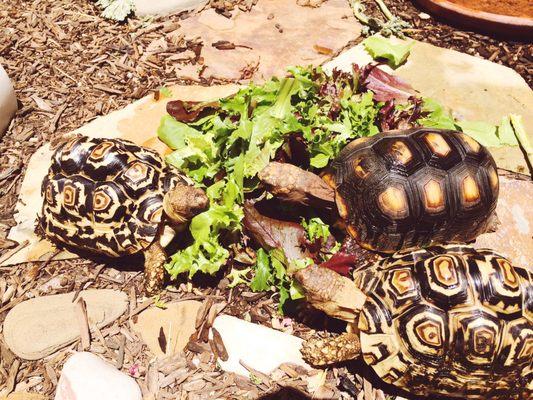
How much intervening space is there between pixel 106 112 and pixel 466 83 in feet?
9.97

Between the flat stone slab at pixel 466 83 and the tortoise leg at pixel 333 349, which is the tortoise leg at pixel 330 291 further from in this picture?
the flat stone slab at pixel 466 83

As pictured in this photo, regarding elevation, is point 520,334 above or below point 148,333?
above

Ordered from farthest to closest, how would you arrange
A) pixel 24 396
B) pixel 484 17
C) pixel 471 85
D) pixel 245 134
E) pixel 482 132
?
pixel 484 17 < pixel 471 85 < pixel 482 132 < pixel 245 134 < pixel 24 396

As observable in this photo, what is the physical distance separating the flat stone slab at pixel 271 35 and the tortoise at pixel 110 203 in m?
1.53

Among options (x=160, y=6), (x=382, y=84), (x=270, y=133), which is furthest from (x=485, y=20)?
(x=160, y=6)

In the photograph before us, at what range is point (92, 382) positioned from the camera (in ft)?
9.30

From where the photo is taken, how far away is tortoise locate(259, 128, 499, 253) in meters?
3.24

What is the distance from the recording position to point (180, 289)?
3428 millimetres

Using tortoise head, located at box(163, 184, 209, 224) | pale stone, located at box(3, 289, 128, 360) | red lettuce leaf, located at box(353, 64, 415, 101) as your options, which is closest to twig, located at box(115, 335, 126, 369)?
pale stone, located at box(3, 289, 128, 360)

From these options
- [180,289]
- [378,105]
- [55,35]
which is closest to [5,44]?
[55,35]

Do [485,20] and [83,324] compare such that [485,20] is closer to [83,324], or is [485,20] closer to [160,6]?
[160,6]

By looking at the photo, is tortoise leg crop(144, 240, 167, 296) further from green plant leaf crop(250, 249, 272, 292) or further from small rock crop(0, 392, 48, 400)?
small rock crop(0, 392, 48, 400)

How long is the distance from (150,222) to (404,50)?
8.88ft

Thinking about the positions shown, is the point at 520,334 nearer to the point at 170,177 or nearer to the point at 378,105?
the point at 378,105
